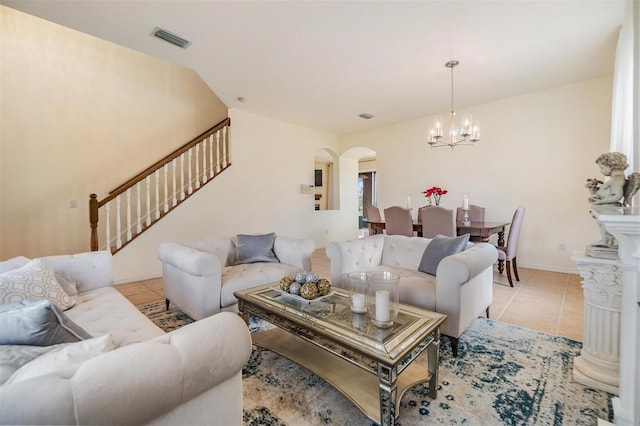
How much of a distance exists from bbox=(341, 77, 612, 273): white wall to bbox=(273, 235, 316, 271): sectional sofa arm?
353cm

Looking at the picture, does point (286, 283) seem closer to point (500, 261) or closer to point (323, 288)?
point (323, 288)

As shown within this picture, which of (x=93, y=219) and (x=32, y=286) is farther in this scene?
(x=93, y=219)

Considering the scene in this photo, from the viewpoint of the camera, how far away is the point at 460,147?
16.8 feet

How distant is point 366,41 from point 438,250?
2.25m

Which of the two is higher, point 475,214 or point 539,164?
point 539,164

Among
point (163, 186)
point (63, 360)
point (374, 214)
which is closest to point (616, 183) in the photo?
point (63, 360)

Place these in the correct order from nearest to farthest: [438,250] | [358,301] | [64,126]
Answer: [358,301], [438,250], [64,126]

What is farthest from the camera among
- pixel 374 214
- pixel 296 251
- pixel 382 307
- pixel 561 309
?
pixel 374 214

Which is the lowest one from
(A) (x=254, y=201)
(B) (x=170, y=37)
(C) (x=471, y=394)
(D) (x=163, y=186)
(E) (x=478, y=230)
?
(C) (x=471, y=394)

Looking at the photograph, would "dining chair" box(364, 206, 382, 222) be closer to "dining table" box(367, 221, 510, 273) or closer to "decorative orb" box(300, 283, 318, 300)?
"dining table" box(367, 221, 510, 273)

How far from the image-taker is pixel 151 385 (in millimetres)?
704

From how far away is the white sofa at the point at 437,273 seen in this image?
1938mm

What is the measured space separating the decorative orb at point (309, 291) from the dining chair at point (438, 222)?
7.65ft

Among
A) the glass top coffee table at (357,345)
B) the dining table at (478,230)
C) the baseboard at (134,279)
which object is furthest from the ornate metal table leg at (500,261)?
the baseboard at (134,279)
